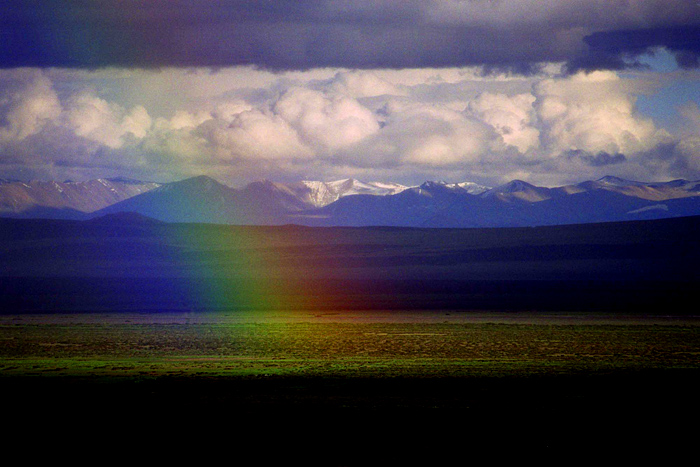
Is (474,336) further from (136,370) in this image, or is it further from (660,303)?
(660,303)

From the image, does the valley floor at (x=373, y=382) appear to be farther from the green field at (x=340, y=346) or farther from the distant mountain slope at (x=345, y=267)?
the distant mountain slope at (x=345, y=267)

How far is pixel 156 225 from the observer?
198m

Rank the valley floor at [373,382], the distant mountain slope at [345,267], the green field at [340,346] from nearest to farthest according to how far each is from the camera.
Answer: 1. the valley floor at [373,382]
2. the green field at [340,346]
3. the distant mountain slope at [345,267]

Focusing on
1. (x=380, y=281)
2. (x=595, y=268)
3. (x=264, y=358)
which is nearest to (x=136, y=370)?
(x=264, y=358)

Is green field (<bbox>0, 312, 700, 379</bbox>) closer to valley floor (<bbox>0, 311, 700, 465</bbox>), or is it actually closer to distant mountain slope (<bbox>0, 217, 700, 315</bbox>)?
valley floor (<bbox>0, 311, 700, 465</bbox>)

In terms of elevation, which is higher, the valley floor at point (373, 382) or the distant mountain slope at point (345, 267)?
the distant mountain slope at point (345, 267)

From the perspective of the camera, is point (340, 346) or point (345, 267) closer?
point (340, 346)

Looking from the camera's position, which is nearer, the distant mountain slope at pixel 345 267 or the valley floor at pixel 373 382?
the valley floor at pixel 373 382

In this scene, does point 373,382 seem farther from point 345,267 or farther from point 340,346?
point 345,267

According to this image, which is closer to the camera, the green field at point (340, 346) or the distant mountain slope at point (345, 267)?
the green field at point (340, 346)

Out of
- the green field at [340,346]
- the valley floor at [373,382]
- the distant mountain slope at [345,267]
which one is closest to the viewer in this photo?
the valley floor at [373,382]

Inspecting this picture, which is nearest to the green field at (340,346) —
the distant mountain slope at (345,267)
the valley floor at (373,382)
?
the valley floor at (373,382)

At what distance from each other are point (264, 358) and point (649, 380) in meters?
17.6

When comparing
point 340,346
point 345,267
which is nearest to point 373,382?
point 340,346
